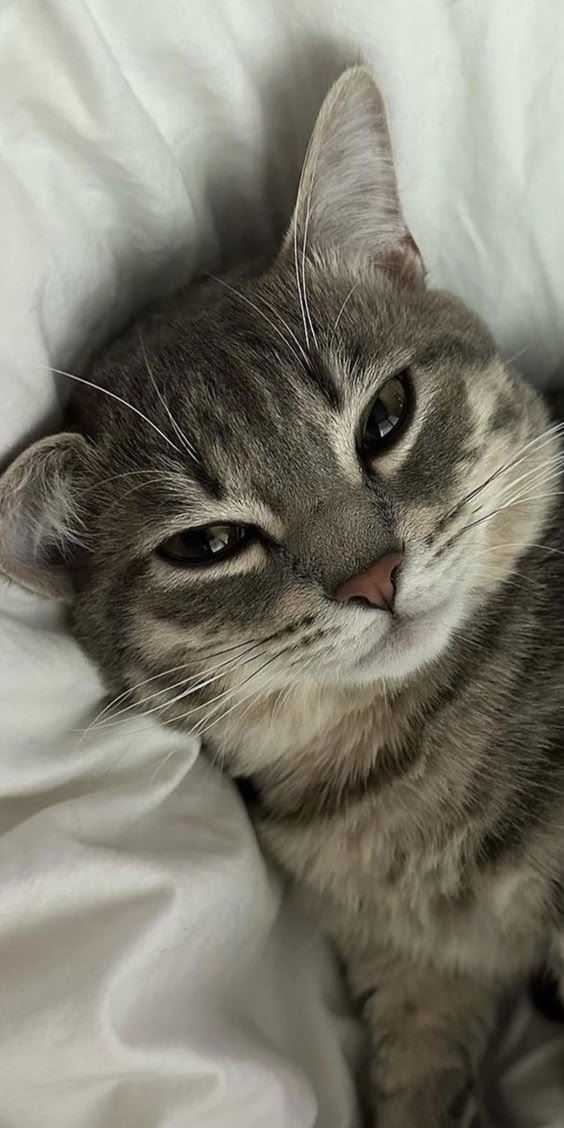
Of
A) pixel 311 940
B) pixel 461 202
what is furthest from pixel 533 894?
pixel 461 202

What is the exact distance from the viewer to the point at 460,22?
103 cm

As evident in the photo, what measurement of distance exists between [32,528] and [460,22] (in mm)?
657

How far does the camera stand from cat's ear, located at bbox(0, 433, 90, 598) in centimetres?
94

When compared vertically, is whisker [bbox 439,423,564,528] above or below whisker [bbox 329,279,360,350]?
below

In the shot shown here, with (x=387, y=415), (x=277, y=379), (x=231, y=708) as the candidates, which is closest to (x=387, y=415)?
(x=387, y=415)

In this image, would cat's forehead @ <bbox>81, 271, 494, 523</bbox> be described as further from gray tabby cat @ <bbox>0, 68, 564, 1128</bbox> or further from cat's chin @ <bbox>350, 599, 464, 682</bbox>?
cat's chin @ <bbox>350, 599, 464, 682</bbox>

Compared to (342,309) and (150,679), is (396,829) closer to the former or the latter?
(150,679)

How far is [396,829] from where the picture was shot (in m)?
1.05

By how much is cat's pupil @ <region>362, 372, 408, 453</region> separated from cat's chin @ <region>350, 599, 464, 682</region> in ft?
0.55

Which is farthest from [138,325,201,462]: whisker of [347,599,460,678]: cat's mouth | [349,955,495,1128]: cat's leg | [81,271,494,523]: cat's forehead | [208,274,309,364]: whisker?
[349,955,495,1128]: cat's leg

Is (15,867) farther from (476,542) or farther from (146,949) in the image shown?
(476,542)

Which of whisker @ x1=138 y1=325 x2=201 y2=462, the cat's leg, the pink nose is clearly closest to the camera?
the pink nose

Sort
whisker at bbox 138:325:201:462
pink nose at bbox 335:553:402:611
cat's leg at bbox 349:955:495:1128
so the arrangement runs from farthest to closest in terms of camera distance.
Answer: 1. cat's leg at bbox 349:955:495:1128
2. whisker at bbox 138:325:201:462
3. pink nose at bbox 335:553:402:611

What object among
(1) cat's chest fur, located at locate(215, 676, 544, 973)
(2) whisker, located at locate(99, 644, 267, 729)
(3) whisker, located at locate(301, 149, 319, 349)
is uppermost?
(3) whisker, located at locate(301, 149, 319, 349)
